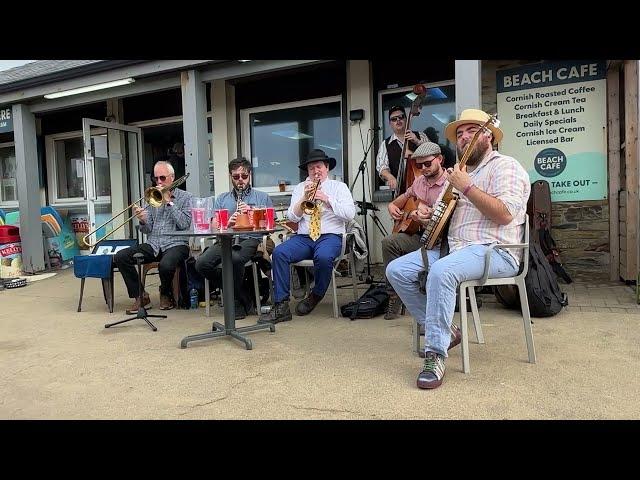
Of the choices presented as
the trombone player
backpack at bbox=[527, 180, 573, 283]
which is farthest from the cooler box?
backpack at bbox=[527, 180, 573, 283]

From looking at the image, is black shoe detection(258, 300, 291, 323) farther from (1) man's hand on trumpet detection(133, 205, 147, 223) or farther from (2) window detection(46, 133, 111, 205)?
(2) window detection(46, 133, 111, 205)

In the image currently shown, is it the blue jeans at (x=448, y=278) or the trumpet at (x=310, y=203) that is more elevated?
the trumpet at (x=310, y=203)

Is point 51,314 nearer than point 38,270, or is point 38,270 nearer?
point 51,314

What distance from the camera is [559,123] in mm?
4824

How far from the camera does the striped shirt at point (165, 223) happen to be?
4184 millimetres

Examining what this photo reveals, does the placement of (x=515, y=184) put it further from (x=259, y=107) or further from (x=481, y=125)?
(x=259, y=107)

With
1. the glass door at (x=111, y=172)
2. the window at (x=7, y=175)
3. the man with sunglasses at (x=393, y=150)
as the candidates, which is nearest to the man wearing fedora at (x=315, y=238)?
the man with sunglasses at (x=393, y=150)

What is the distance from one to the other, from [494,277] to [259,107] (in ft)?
15.7

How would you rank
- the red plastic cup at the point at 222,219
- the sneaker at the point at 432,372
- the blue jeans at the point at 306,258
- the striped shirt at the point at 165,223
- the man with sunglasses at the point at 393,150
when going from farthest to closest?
the man with sunglasses at the point at 393,150, the striped shirt at the point at 165,223, the blue jeans at the point at 306,258, the red plastic cup at the point at 222,219, the sneaker at the point at 432,372

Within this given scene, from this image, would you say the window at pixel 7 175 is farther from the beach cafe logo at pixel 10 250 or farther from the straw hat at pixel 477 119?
the straw hat at pixel 477 119

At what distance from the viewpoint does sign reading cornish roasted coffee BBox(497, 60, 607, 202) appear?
15.4ft

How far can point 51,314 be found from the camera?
4262 millimetres
